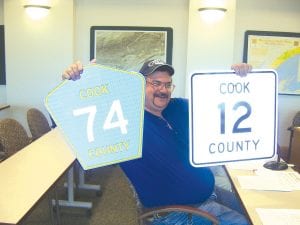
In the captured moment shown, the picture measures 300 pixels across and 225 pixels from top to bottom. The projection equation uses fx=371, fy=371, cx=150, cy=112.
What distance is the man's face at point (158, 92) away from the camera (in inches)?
84.6

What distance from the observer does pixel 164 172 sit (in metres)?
2.02

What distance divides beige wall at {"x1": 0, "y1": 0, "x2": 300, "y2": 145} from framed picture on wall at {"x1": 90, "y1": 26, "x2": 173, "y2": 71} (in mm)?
99

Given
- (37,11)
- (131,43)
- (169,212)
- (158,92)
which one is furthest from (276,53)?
(169,212)

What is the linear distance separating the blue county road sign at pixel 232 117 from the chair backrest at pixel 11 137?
1.88 metres

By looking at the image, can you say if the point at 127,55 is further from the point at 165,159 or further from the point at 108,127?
the point at 108,127

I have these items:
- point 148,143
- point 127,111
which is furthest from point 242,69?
point 148,143

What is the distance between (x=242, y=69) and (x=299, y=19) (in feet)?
12.8

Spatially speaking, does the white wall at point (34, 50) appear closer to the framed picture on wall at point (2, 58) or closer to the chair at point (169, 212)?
the framed picture on wall at point (2, 58)

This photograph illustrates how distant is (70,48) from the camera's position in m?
4.82

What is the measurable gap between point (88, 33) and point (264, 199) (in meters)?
3.78

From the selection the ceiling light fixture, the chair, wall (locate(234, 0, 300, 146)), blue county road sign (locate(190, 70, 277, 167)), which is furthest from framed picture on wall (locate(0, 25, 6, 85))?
blue county road sign (locate(190, 70, 277, 167))

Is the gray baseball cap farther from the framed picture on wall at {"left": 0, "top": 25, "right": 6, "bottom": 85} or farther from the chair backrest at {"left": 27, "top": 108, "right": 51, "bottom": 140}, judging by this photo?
the framed picture on wall at {"left": 0, "top": 25, "right": 6, "bottom": 85}

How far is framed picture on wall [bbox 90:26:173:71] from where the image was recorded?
4871mm

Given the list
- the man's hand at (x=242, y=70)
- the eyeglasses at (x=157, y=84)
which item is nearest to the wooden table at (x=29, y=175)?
the eyeglasses at (x=157, y=84)
